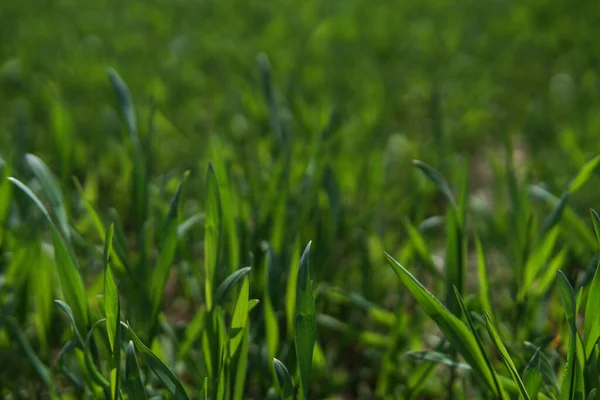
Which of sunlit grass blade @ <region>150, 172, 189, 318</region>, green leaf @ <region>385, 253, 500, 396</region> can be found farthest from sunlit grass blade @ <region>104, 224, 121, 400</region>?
green leaf @ <region>385, 253, 500, 396</region>

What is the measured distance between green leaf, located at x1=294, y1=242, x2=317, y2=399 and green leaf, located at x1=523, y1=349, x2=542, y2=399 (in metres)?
0.28

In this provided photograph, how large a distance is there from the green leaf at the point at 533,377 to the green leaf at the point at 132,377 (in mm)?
502

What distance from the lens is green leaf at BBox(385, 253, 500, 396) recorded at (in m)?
0.87

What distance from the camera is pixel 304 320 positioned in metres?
0.85

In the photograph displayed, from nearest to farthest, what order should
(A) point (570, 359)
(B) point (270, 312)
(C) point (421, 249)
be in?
(A) point (570, 359) → (B) point (270, 312) → (C) point (421, 249)

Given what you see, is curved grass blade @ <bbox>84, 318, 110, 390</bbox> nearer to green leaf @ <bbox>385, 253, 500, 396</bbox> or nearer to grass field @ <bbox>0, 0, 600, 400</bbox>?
grass field @ <bbox>0, 0, 600, 400</bbox>

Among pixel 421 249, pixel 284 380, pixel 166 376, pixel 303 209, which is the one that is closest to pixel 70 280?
pixel 166 376

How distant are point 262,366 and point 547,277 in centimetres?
51

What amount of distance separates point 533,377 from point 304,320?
30 centimetres

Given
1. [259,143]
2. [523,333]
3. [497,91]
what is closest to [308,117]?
[259,143]

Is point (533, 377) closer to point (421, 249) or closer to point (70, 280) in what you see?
point (421, 249)

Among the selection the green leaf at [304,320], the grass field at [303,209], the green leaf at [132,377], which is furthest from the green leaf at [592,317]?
the green leaf at [132,377]

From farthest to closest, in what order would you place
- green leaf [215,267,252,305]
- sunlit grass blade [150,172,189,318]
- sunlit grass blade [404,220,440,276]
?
sunlit grass blade [404,220,440,276] → sunlit grass blade [150,172,189,318] → green leaf [215,267,252,305]

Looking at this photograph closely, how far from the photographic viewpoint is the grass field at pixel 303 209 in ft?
3.22
